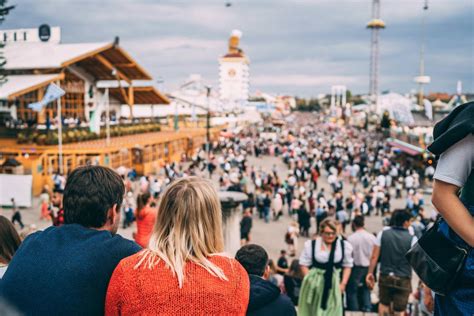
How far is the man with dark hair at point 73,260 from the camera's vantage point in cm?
177

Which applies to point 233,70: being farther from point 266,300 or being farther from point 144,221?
point 266,300

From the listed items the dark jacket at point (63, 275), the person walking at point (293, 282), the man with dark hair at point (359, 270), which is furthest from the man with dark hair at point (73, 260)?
the person walking at point (293, 282)

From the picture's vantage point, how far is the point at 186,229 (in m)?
1.85

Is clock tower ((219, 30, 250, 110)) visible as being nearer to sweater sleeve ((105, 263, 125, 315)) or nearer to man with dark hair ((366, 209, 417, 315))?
man with dark hair ((366, 209, 417, 315))

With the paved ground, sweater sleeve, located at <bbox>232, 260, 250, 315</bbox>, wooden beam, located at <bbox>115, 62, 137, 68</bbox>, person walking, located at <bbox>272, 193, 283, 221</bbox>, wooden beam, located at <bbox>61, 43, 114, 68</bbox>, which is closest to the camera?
sweater sleeve, located at <bbox>232, 260, 250, 315</bbox>

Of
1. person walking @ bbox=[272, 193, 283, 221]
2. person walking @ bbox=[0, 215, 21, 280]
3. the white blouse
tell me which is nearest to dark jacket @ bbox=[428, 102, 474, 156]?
person walking @ bbox=[0, 215, 21, 280]

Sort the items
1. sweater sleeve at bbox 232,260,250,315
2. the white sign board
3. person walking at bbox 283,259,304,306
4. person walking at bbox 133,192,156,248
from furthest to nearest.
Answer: the white sign board
person walking at bbox 283,259,304,306
person walking at bbox 133,192,156,248
sweater sleeve at bbox 232,260,250,315

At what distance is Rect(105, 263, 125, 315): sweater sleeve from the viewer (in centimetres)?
173

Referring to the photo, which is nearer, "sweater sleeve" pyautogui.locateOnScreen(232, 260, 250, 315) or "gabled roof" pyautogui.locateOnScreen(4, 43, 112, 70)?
"sweater sleeve" pyautogui.locateOnScreen(232, 260, 250, 315)

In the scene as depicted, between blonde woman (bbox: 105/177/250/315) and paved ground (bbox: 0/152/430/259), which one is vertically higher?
blonde woman (bbox: 105/177/250/315)

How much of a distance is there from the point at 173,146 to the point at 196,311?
107 feet

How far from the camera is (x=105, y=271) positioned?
1802 millimetres

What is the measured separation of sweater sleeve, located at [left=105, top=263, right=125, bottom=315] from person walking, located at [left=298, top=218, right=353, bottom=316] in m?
2.94

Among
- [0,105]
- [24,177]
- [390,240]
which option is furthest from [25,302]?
[0,105]
